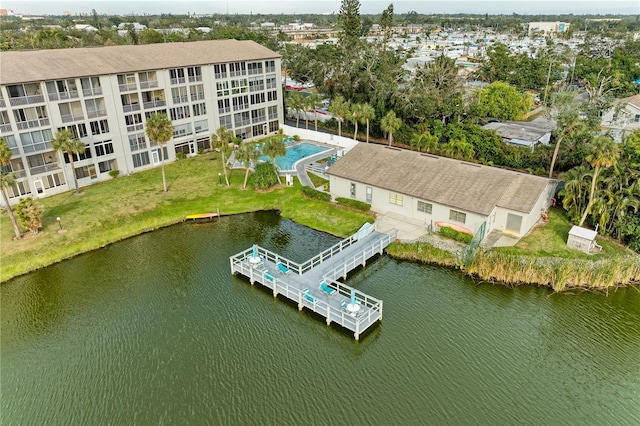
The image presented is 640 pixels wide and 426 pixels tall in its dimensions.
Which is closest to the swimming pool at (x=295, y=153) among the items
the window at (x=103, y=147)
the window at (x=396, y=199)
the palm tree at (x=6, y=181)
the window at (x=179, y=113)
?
the window at (x=179, y=113)

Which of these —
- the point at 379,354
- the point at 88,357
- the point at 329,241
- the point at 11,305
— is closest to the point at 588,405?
A: the point at 379,354

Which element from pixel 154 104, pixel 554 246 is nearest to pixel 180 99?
pixel 154 104

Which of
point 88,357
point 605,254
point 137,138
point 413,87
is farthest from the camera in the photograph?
point 413,87

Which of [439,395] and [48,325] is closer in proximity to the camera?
[439,395]

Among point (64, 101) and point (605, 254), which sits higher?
point (64, 101)

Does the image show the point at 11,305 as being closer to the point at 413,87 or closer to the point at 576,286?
the point at 576,286
